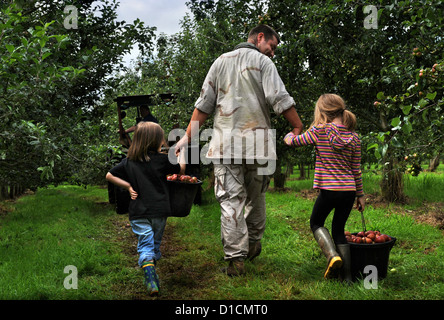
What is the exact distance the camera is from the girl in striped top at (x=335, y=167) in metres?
3.36

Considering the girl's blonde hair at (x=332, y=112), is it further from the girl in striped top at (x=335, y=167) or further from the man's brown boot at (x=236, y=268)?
the man's brown boot at (x=236, y=268)

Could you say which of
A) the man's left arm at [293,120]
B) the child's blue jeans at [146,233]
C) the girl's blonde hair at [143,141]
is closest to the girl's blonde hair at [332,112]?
the man's left arm at [293,120]

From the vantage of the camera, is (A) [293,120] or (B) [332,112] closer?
(B) [332,112]

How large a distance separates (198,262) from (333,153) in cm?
200

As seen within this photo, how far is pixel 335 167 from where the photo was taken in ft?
11.1

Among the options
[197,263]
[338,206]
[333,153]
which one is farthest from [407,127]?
[197,263]

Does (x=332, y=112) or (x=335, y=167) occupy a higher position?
(x=332, y=112)

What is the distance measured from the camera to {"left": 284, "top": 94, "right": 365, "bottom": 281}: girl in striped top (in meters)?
3.36

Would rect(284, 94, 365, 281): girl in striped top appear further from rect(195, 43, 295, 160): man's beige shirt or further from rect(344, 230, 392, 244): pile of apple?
rect(195, 43, 295, 160): man's beige shirt

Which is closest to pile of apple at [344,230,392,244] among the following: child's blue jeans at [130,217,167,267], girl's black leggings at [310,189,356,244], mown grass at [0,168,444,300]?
girl's black leggings at [310,189,356,244]

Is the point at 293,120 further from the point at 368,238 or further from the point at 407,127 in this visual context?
the point at 368,238

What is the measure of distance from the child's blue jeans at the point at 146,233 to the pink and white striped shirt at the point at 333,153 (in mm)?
1484
